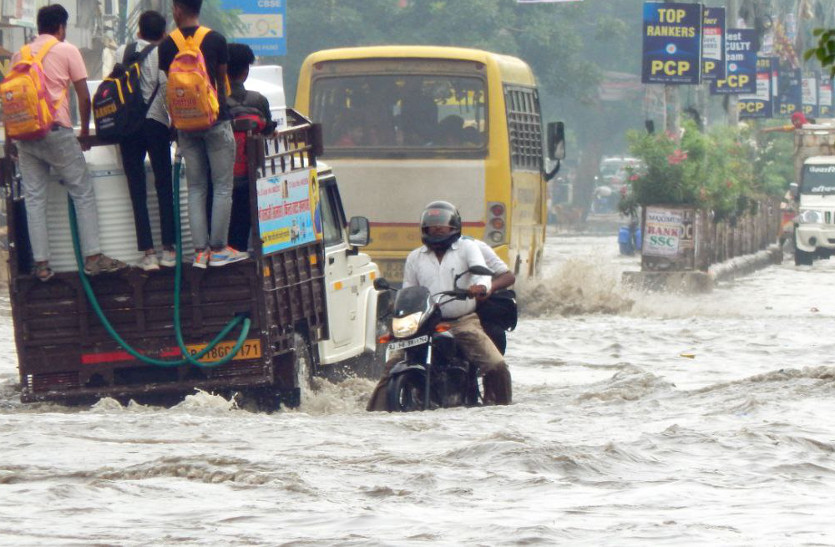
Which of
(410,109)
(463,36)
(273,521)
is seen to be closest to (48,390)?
(273,521)

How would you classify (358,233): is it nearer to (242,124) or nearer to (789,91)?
(242,124)

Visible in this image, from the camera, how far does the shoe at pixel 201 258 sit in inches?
413

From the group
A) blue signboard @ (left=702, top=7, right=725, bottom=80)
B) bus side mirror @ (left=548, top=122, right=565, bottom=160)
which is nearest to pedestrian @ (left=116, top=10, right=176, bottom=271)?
bus side mirror @ (left=548, top=122, right=565, bottom=160)

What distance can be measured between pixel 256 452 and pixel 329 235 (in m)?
3.52

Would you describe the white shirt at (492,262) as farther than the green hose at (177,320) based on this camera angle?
Yes

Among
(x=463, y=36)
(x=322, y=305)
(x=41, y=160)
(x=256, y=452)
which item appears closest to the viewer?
(x=256, y=452)

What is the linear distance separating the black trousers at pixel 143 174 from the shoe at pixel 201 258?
0.17 m

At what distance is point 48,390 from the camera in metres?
10.7

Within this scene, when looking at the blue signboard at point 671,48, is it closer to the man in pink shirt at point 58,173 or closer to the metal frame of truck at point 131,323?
the metal frame of truck at point 131,323

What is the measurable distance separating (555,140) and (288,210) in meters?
9.41

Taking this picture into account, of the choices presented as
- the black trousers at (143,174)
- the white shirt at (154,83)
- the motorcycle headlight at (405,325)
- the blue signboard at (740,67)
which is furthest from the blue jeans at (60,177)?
the blue signboard at (740,67)

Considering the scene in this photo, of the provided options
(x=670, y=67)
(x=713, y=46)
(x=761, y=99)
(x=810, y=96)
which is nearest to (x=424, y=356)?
(x=670, y=67)

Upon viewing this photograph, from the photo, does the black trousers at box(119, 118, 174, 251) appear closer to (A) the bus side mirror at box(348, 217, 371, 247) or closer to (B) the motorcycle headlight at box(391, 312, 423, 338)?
(B) the motorcycle headlight at box(391, 312, 423, 338)

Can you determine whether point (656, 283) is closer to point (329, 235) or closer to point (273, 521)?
point (329, 235)
